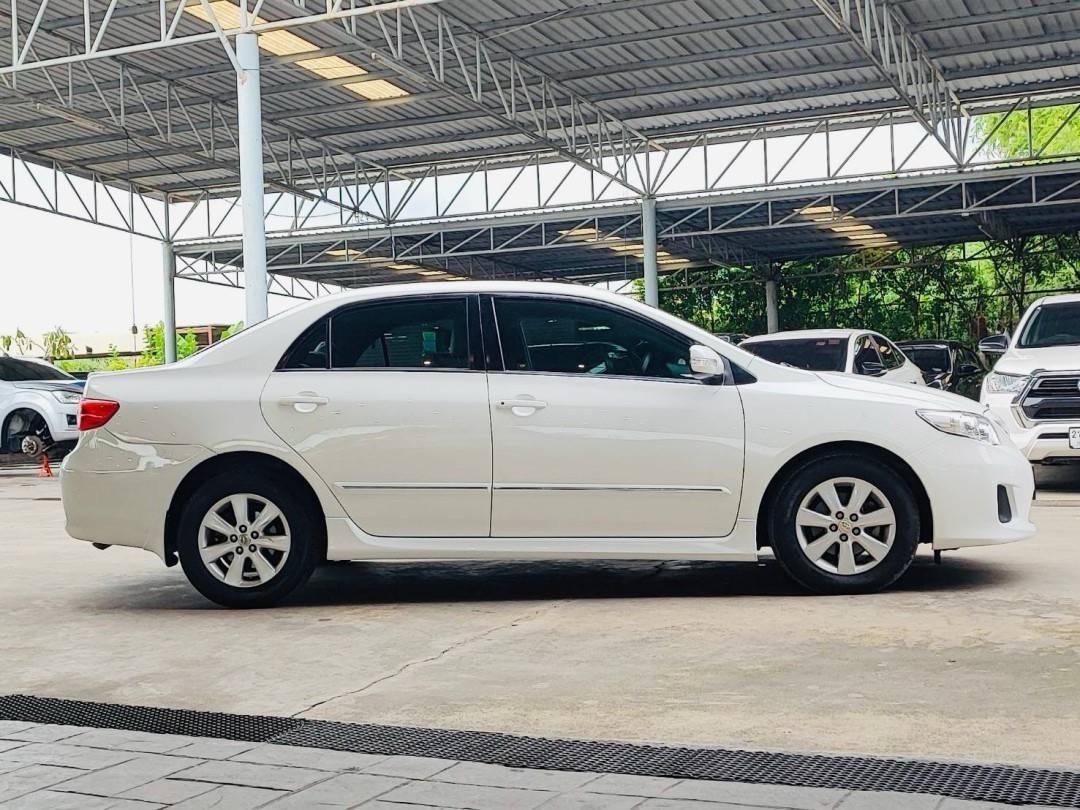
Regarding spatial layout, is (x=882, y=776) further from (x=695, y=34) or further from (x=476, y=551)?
(x=695, y=34)

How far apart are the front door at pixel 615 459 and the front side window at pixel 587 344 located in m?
0.12

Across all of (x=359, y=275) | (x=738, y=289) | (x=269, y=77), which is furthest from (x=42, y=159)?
(x=738, y=289)

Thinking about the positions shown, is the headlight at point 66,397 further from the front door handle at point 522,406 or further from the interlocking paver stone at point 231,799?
the interlocking paver stone at point 231,799

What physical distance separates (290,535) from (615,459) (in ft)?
5.27

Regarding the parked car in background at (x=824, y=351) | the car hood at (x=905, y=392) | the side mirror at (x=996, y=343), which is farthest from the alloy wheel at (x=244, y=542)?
the side mirror at (x=996, y=343)

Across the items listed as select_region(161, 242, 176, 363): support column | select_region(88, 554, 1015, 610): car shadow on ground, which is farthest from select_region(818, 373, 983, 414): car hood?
select_region(161, 242, 176, 363): support column

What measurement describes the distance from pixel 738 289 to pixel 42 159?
20711mm

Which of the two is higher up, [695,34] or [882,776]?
[695,34]

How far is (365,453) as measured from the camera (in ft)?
21.7

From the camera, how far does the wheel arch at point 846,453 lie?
654 cm

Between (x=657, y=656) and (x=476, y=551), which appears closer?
(x=657, y=656)

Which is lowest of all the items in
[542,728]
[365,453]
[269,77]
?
[542,728]

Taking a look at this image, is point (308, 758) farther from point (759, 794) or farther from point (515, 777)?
point (759, 794)

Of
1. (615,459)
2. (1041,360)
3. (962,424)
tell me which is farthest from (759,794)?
(1041,360)
